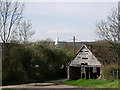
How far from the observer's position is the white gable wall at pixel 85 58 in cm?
3809

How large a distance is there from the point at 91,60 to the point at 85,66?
129 centimetres

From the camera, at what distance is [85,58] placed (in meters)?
39.1

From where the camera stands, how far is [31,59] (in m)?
41.6

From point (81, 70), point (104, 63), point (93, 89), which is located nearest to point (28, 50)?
point (81, 70)

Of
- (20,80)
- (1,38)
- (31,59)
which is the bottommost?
(20,80)

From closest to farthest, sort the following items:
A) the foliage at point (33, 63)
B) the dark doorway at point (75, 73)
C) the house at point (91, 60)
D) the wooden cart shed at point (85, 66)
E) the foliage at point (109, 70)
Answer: the foliage at point (109, 70), the house at point (91, 60), the foliage at point (33, 63), the wooden cart shed at point (85, 66), the dark doorway at point (75, 73)

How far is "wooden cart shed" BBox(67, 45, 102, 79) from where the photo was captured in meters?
38.2

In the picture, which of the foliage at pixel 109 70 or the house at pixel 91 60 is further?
the house at pixel 91 60

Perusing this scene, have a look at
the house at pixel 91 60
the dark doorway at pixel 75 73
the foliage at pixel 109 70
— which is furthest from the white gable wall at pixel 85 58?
the foliage at pixel 109 70

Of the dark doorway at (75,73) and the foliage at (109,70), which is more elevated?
the foliage at (109,70)

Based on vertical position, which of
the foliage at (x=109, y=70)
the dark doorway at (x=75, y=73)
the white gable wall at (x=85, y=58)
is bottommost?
the dark doorway at (x=75, y=73)

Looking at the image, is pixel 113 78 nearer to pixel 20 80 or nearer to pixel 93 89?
pixel 93 89

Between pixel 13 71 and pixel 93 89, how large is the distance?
1389 centimetres

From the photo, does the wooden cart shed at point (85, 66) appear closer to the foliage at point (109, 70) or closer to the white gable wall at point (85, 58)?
the white gable wall at point (85, 58)
